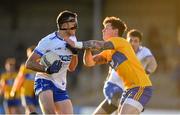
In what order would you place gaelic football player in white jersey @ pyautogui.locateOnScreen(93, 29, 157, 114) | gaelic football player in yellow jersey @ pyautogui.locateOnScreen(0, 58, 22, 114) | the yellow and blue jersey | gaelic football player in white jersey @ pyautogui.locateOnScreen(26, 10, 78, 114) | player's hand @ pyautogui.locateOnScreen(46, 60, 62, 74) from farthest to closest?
1. gaelic football player in yellow jersey @ pyautogui.locateOnScreen(0, 58, 22, 114)
2. gaelic football player in white jersey @ pyautogui.locateOnScreen(93, 29, 157, 114)
3. the yellow and blue jersey
4. gaelic football player in white jersey @ pyautogui.locateOnScreen(26, 10, 78, 114)
5. player's hand @ pyautogui.locateOnScreen(46, 60, 62, 74)

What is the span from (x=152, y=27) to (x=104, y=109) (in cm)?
1669

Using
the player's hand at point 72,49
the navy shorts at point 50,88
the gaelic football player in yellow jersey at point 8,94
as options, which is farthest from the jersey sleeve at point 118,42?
the gaelic football player in yellow jersey at point 8,94

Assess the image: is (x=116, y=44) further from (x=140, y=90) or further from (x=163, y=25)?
(x=163, y=25)

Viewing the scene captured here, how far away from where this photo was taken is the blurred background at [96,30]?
27547 millimetres

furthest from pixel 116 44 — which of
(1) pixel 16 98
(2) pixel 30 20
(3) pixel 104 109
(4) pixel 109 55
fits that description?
(2) pixel 30 20

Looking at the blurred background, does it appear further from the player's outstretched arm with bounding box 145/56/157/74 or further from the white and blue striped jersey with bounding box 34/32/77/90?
the white and blue striped jersey with bounding box 34/32/77/90

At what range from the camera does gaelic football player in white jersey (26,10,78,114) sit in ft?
38.2

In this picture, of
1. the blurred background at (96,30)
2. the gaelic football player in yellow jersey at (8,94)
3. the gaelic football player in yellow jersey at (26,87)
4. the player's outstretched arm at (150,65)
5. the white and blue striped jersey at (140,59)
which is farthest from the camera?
the blurred background at (96,30)

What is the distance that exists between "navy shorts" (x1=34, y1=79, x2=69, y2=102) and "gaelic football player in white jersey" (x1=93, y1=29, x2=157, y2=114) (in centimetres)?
159

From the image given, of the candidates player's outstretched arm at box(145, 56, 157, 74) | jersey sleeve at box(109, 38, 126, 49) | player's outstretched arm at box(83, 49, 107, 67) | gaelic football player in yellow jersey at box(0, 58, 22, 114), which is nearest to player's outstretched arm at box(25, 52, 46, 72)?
player's outstretched arm at box(83, 49, 107, 67)

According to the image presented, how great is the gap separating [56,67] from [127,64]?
3.49 ft

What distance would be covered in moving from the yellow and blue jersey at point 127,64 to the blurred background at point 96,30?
13.8 metres

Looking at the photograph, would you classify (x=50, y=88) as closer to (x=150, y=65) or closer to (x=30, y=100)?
(x=150, y=65)

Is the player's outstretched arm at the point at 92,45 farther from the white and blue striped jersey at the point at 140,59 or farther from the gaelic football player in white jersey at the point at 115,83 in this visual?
the white and blue striped jersey at the point at 140,59
